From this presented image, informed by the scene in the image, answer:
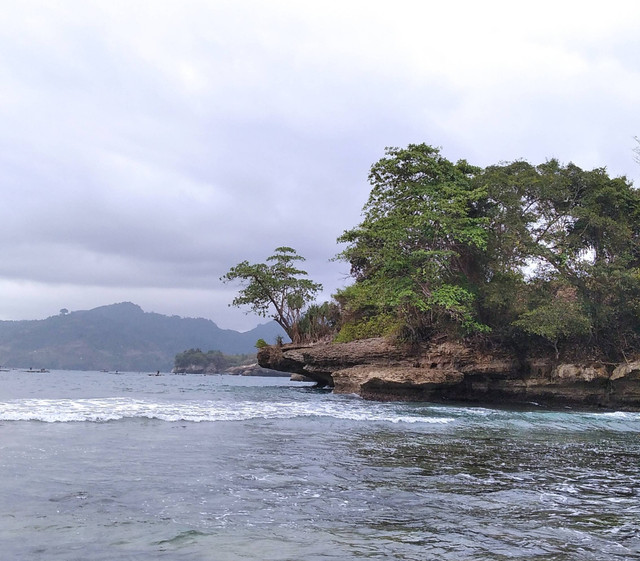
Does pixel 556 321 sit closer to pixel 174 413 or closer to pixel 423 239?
pixel 423 239

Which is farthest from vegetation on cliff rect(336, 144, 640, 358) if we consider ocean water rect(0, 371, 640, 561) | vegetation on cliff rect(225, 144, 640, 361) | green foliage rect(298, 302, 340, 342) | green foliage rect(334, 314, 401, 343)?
ocean water rect(0, 371, 640, 561)

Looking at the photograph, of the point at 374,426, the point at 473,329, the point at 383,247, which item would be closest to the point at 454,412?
the point at 374,426

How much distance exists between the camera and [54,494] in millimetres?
6129

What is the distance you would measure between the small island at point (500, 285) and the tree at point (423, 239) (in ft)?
0.25

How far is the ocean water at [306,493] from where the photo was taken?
460cm

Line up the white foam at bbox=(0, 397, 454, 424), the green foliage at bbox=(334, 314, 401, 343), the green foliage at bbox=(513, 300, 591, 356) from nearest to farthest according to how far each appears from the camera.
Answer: the white foam at bbox=(0, 397, 454, 424), the green foliage at bbox=(513, 300, 591, 356), the green foliage at bbox=(334, 314, 401, 343)

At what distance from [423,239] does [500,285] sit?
4470mm

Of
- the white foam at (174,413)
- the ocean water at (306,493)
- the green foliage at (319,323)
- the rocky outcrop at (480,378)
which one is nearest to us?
the ocean water at (306,493)

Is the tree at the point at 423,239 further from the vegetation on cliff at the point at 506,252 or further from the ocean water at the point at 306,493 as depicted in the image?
the ocean water at the point at 306,493

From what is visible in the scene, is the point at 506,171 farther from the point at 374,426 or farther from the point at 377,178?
the point at 374,426

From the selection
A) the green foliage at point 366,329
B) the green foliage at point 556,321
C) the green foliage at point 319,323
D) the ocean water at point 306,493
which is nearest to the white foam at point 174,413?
the ocean water at point 306,493

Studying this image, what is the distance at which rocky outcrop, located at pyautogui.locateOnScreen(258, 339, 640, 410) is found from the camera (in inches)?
928

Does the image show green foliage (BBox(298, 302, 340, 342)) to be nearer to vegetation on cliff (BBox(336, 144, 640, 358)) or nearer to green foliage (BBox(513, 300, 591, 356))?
vegetation on cliff (BBox(336, 144, 640, 358))

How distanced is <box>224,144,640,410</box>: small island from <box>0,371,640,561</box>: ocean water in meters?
12.3
